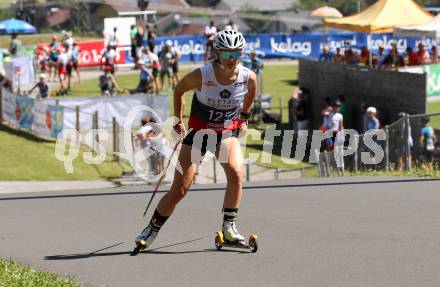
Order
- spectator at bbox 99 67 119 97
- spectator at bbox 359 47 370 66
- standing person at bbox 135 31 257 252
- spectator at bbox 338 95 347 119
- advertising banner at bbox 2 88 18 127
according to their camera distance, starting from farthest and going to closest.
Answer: spectator at bbox 359 47 370 66 → spectator at bbox 99 67 119 97 → advertising banner at bbox 2 88 18 127 → spectator at bbox 338 95 347 119 → standing person at bbox 135 31 257 252

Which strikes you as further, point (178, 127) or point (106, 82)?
point (106, 82)

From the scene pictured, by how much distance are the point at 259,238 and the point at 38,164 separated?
13953mm

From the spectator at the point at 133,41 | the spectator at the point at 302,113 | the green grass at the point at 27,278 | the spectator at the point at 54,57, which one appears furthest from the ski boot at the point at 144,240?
the spectator at the point at 133,41

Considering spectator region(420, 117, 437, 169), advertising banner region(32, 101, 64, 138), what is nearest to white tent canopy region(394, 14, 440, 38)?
advertising banner region(32, 101, 64, 138)

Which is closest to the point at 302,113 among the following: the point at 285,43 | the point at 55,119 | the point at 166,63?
the point at 55,119

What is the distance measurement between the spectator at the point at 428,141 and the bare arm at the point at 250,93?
27.6 feet

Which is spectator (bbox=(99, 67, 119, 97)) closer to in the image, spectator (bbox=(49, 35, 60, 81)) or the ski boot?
spectator (bbox=(49, 35, 60, 81))

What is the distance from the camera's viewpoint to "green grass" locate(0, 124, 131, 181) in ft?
70.6

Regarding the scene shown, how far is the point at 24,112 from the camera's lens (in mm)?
26375

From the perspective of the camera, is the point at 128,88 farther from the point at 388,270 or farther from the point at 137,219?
the point at 388,270

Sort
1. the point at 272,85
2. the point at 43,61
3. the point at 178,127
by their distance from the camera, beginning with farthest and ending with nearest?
the point at 43,61, the point at 272,85, the point at 178,127

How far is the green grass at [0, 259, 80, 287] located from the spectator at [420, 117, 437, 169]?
997cm

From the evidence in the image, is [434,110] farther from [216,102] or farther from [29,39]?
[29,39]

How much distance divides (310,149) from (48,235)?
1297cm
